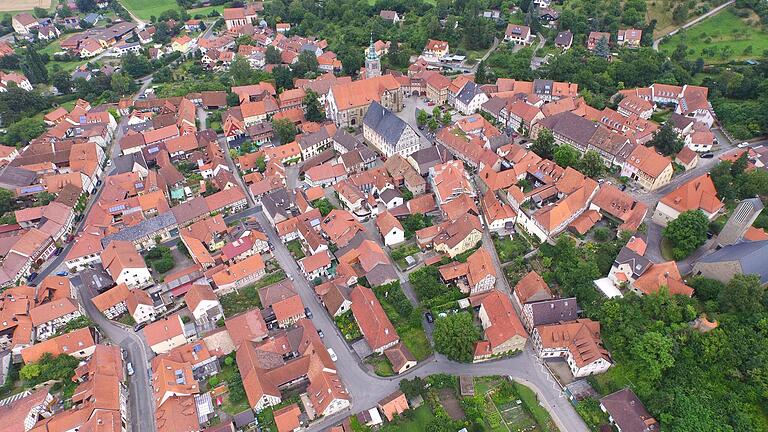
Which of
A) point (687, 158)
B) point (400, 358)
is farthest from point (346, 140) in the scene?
point (687, 158)

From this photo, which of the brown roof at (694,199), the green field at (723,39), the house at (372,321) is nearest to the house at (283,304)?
the house at (372,321)

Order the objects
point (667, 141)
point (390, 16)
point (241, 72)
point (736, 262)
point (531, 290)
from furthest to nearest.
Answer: point (390, 16) < point (241, 72) < point (667, 141) < point (531, 290) < point (736, 262)

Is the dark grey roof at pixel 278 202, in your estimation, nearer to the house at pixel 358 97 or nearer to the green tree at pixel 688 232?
the house at pixel 358 97

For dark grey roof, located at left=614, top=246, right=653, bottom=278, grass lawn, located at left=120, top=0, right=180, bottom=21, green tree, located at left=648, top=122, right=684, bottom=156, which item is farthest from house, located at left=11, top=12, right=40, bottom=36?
dark grey roof, located at left=614, top=246, right=653, bottom=278

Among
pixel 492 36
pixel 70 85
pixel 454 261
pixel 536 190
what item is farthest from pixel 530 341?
pixel 70 85

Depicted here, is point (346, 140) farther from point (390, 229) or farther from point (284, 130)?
point (390, 229)

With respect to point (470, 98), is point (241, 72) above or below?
below

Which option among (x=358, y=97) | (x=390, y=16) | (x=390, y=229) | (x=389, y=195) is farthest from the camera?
(x=390, y=16)
